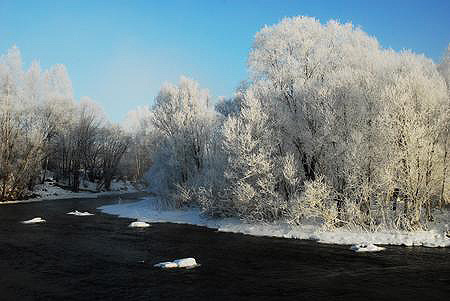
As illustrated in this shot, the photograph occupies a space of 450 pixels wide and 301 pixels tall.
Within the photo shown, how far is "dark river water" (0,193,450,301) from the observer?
1697 centimetres

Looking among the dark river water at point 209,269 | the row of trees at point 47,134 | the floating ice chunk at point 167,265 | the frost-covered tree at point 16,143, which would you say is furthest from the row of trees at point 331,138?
the row of trees at point 47,134

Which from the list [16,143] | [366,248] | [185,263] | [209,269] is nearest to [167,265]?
[185,263]

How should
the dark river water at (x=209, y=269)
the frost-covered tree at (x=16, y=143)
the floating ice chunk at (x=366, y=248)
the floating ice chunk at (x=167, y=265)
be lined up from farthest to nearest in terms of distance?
the frost-covered tree at (x=16, y=143), the floating ice chunk at (x=366, y=248), the floating ice chunk at (x=167, y=265), the dark river water at (x=209, y=269)

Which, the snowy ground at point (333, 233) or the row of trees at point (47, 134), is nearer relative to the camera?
the snowy ground at point (333, 233)

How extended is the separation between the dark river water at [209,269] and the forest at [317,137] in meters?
5.39

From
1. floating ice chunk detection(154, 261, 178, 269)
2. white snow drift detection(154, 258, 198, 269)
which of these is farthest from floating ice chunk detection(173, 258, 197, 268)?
floating ice chunk detection(154, 261, 178, 269)

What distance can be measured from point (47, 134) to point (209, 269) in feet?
229

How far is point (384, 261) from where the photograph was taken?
23.1 meters

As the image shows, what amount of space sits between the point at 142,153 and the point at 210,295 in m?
104

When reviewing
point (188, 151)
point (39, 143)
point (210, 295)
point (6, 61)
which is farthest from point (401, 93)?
point (6, 61)

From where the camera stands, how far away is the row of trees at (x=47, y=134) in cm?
6788

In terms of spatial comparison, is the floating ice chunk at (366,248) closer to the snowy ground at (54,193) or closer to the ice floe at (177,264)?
the ice floe at (177,264)

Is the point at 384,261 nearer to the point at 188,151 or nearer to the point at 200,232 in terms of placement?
the point at 200,232

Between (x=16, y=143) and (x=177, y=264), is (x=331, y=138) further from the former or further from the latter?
(x=16, y=143)
